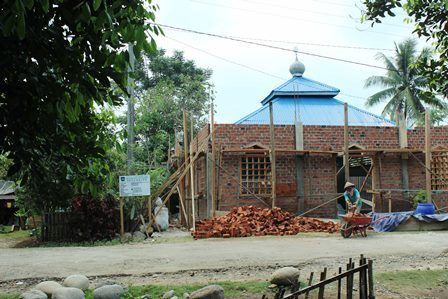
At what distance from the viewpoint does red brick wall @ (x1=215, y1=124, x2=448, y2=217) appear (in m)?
17.0

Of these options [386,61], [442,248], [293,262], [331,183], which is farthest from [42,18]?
[386,61]

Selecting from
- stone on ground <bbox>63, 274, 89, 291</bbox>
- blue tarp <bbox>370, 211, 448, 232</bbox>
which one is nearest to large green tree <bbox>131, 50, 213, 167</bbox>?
blue tarp <bbox>370, 211, 448, 232</bbox>

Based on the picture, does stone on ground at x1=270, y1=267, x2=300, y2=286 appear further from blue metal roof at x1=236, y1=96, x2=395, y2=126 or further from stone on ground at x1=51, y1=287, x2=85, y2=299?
blue metal roof at x1=236, y1=96, x2=395, y2=126

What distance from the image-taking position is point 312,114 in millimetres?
20656

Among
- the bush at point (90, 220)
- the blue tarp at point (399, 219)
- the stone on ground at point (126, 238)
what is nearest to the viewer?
the stone on ground at point (126, 238)

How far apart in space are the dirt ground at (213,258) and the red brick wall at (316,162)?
4.61m

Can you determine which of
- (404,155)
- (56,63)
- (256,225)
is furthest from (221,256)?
(404,155)

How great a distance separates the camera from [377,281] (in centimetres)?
698

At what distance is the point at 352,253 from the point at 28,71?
766 centimetres

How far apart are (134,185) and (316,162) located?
7372 millimetres

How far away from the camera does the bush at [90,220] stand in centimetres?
1339

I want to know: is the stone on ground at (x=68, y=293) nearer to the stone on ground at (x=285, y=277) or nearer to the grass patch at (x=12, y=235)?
the stone on ground at (x=285, y=277)

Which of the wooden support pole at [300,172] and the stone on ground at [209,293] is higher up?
the wooden support pole at [300,172]

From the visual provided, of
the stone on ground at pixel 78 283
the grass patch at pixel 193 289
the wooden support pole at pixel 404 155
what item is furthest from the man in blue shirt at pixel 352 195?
the stone on ground at pixel 78 283
